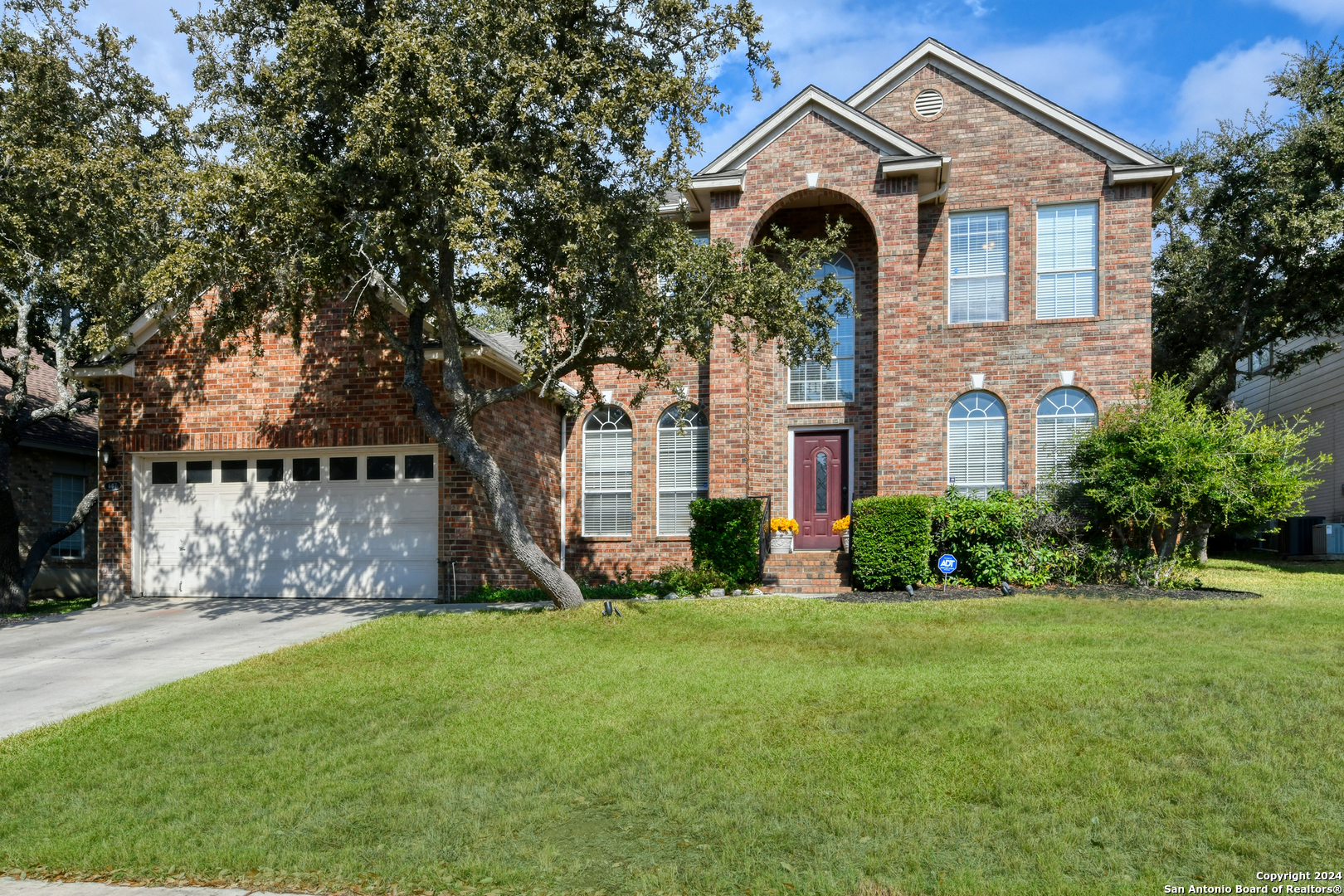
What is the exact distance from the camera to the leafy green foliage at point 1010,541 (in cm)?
1390

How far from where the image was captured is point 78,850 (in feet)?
16.6

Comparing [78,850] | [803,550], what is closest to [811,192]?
[803,550]

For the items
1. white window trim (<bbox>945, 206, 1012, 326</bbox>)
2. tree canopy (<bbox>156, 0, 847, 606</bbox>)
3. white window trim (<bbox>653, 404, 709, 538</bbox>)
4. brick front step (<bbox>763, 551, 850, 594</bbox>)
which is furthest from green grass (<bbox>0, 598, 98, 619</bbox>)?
white window trim (<bbox>945, 206, 1012, 326</bbox>)

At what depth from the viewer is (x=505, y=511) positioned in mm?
12031

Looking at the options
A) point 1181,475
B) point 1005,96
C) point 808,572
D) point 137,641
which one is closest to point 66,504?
point 137,641

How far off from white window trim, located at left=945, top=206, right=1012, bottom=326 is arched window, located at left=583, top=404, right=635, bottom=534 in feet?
19.7

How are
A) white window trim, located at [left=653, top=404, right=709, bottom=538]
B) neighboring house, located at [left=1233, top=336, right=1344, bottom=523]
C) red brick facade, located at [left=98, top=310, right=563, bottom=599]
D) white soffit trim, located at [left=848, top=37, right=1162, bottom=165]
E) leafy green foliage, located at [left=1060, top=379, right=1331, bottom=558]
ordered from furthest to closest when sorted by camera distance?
Answer: 1. neighboring house, located at [left=1233, top=336, right=1344, bottom=523]
2. white window trim, located at [left=653, top=404, right=709, bottom=538]
3. white soffit trim, located at [left=848, top=37, right=1162, bottom=165]
4. red brick facade, located at [left=98, top=310, right=563, bottom=599]
5. leafy green foliage, located at [left=1060, top=379, right=1331, bottom=558]

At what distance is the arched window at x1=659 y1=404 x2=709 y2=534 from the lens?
17.0 meters

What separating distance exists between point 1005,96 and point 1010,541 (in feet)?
25.8

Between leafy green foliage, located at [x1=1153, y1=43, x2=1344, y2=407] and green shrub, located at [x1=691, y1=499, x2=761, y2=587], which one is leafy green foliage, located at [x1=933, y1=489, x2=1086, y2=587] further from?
leafy green foliage, located at [x1=1153, y1=43, x2=1344, y2=407]

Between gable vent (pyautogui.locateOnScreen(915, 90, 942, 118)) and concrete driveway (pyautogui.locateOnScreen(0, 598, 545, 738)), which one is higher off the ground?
gable vent (pyautogui.locateOnScreen(915, 90, 942, 118))

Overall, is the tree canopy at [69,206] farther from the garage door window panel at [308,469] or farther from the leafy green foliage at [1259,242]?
the leafy green foliage at [1259,242]

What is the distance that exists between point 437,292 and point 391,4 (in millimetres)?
3197

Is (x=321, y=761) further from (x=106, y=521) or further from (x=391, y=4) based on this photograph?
(x=106, y=521)
